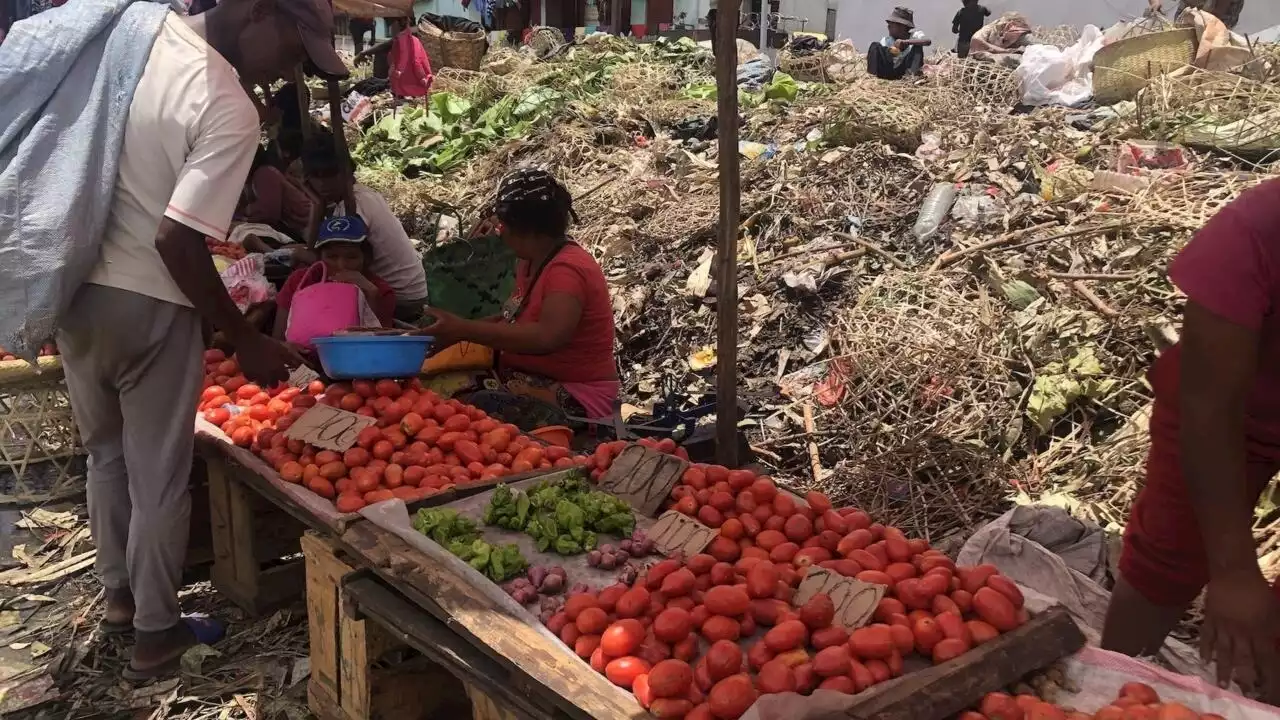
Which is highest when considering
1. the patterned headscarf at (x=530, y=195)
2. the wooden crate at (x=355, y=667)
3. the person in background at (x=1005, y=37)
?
the person in background at (x=1005, y=37)

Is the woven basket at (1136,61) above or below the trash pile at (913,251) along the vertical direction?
above

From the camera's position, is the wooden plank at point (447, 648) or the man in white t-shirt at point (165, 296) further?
the man in white t-shirt at point (165, 296)

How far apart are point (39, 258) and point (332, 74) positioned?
1187 millimetres

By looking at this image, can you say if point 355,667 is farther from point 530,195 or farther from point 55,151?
point 530,195

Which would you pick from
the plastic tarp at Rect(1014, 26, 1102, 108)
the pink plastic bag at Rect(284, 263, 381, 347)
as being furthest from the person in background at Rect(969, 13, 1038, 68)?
the pink plastic bag at Rect(284, 263, 381, 347)

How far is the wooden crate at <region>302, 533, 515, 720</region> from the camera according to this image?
2793mm

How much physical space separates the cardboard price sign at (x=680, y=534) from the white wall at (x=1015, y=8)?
12.9 m

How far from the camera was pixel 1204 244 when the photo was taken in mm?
1928

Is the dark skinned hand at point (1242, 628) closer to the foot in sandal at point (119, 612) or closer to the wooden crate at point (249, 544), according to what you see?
the wooden crate at point (249, 544)

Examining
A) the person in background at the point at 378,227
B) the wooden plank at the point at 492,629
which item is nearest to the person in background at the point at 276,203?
the person in background at the point at 378,227

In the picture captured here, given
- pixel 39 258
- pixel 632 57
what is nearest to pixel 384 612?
pixel 39 258

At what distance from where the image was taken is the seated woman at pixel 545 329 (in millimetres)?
4020

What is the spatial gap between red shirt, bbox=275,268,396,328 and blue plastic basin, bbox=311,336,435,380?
99 cm

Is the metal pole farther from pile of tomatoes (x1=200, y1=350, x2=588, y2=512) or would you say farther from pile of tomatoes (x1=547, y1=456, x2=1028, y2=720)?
pile of tomatoes (x1=547, y1=456, x2=1028, y2=720)
